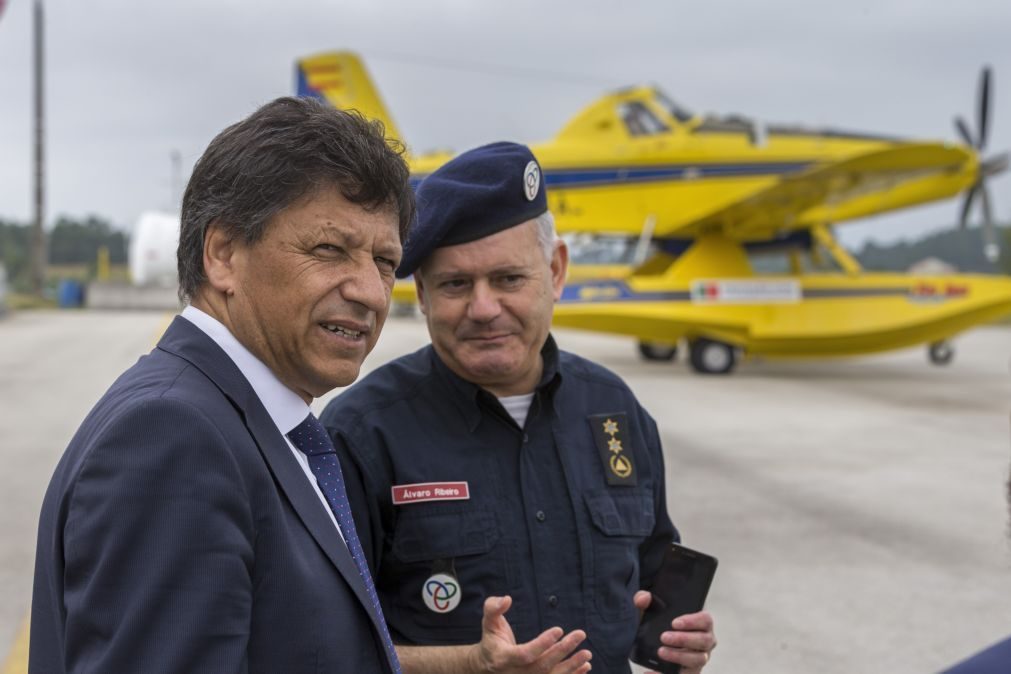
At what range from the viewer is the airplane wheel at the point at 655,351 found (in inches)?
583

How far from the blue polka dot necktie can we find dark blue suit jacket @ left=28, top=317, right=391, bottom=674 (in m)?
0.06

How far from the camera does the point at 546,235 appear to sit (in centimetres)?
204

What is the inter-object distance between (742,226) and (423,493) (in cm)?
1232

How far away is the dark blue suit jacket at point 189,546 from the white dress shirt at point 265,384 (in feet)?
0.10

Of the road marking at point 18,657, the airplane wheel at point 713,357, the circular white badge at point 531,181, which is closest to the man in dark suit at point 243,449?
the circular white badge at point 531,181

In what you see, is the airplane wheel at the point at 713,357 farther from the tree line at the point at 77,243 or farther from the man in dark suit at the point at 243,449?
the tree line at the point at 77,243

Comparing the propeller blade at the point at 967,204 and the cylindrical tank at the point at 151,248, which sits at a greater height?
the propeller blade at the point at 967,204

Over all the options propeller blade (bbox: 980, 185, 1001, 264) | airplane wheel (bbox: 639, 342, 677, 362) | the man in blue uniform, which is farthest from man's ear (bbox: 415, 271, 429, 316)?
propeller blade (bbox: 980, 185, 1001, 264)

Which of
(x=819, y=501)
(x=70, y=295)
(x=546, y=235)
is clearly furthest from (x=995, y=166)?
(x=70, y=295)

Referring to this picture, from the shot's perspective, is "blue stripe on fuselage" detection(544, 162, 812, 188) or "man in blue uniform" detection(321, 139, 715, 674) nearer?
"man in blue uniform" detection(321, 139, 715, 674)

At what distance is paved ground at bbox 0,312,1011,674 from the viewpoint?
3922mm

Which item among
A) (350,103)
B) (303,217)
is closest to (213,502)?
(303,217)

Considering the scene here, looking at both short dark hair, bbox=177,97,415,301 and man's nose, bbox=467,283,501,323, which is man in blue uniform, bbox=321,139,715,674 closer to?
man's nose, bbox=467,283,501,323

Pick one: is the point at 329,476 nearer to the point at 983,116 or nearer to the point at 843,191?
the point at 843,191
